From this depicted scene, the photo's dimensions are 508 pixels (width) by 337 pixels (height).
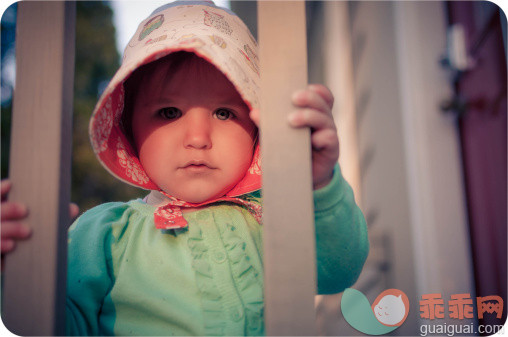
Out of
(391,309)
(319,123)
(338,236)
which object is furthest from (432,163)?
(319,123)

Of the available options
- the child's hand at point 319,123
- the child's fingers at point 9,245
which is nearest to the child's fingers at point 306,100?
the child's hand at point 319,123

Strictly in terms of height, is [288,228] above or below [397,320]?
above

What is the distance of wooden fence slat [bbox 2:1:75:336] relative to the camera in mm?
521

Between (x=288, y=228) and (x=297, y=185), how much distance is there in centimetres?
6

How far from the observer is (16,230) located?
0.53 meters

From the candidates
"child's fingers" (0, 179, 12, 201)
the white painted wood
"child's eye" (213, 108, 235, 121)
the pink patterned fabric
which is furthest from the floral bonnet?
the white painted wood

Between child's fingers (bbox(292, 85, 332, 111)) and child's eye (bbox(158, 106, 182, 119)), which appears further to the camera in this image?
child's eye (bbox(158, 106, 182, 119))

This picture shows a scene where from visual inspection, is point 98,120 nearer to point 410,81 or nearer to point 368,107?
point 410,81

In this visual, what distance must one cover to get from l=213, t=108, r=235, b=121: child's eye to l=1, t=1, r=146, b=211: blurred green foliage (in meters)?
4.81

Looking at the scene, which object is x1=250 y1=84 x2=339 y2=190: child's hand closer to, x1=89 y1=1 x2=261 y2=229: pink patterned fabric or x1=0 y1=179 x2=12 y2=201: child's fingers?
x1=89 y1=1 x2=261 y2=229: pink patterned fabric

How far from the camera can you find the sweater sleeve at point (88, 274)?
85cm

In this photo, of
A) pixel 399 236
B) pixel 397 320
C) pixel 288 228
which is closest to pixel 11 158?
pixel 288 228

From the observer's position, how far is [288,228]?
0.49m

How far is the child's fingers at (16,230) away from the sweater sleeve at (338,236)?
18.7 inches
